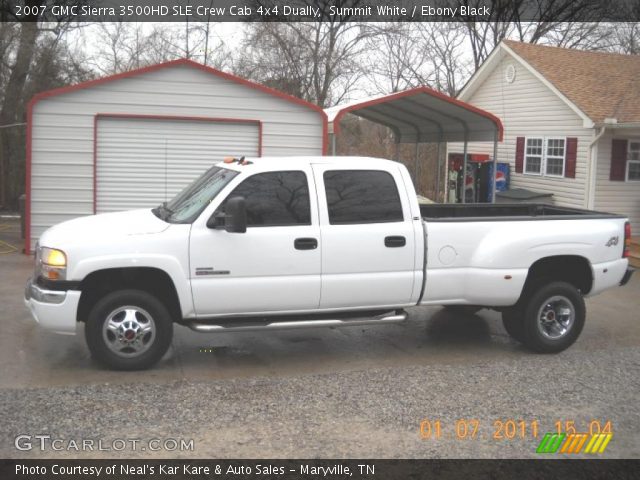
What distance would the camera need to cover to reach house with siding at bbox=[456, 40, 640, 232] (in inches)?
665

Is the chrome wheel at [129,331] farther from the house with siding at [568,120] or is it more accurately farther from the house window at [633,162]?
the house window at [633,162]

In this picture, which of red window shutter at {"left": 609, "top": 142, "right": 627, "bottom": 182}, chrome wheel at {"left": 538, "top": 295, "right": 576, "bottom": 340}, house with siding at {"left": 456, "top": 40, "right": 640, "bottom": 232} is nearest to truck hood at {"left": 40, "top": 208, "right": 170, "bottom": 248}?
chrome wheel at {"left": 538, "top": 295, "right": 576, "bottom": 340}

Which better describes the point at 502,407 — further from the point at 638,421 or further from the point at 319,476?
the point at 319,476

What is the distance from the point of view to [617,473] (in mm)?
4816

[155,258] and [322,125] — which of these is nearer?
[155,258]

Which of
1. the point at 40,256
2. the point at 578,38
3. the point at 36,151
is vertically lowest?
the point at 40,256

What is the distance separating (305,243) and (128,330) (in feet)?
5.63

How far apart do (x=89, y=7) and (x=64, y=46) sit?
1678 mm

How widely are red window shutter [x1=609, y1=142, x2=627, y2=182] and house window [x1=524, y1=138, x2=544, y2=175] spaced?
2376mm

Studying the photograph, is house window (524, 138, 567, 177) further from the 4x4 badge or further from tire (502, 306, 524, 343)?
tire (502, 306, 524, 343)

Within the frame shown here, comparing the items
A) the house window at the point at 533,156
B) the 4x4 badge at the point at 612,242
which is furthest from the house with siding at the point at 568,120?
the 4x4 badge at the point at 612,242

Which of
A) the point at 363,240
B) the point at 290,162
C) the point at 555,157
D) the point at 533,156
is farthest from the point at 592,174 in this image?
the point at 290,162

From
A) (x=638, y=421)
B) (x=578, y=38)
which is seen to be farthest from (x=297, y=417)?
(x=578, y=38)

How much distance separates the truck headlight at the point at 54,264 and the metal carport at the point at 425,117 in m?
7.65
